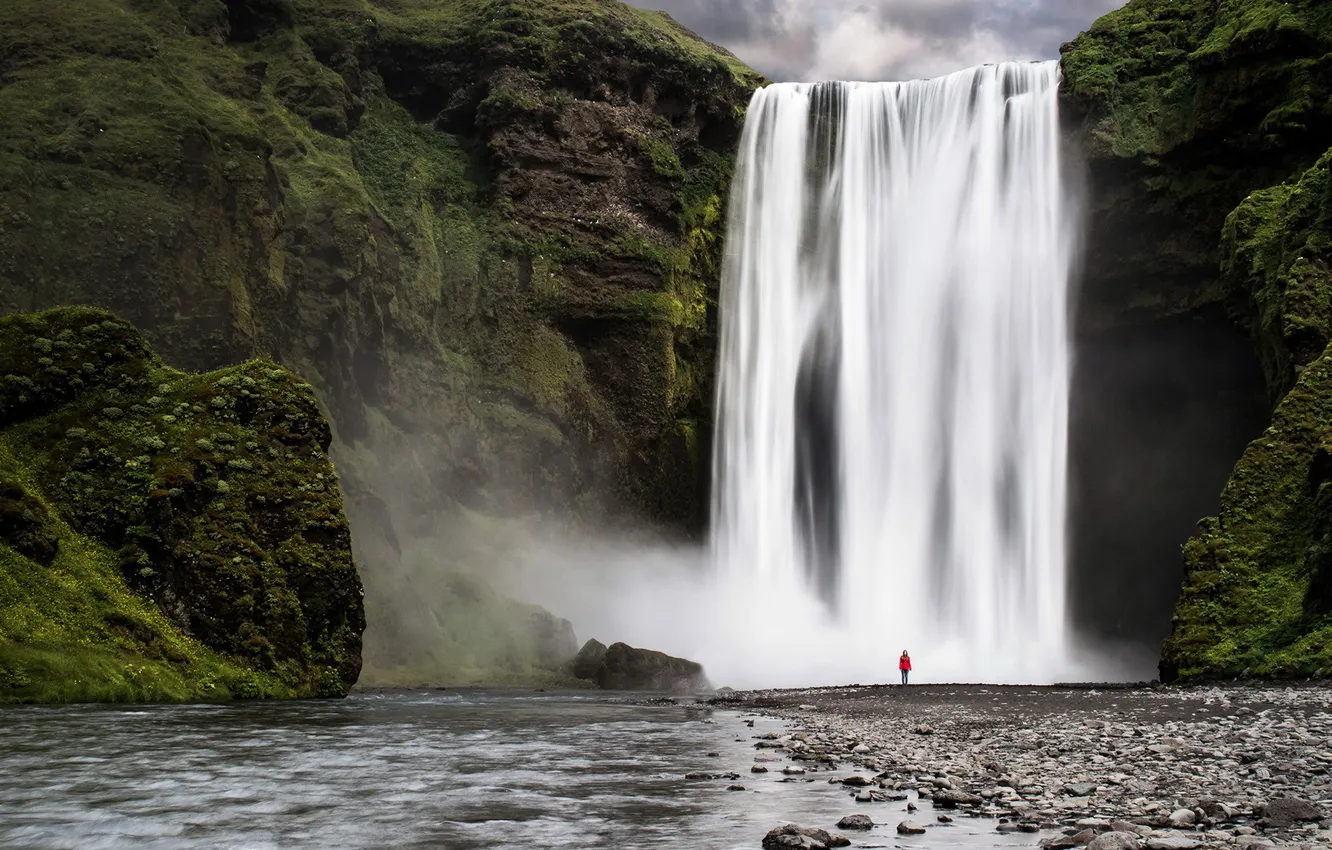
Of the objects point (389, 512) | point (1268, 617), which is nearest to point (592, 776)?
point (1268, 617)

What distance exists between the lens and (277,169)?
54438 mm

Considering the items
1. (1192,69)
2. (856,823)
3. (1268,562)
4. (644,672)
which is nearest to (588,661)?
(644,672)

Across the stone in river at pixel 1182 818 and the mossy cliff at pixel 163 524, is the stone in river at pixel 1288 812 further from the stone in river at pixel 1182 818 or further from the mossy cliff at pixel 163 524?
the mossy cliff at pixel 163 524

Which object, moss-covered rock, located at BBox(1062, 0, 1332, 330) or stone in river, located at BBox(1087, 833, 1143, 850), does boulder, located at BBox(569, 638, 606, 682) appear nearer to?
moss-covered rock, located at BBox(1062, 0, 1332, 330)

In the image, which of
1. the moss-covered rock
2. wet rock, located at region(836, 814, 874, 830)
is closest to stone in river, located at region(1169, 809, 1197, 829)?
wet rock, located at region(836, 814, 874, 830)

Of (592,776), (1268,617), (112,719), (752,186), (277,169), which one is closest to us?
(592,776)

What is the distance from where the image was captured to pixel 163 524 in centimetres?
2886

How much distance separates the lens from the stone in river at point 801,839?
8.62 m

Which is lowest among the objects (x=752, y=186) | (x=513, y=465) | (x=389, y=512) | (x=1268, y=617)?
(x=1268, y=617)

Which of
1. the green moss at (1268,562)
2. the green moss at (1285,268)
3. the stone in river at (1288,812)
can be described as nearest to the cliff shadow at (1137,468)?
the green moss at (1285,268)

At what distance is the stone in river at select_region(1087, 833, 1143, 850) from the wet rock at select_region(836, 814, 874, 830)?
212 centimetres

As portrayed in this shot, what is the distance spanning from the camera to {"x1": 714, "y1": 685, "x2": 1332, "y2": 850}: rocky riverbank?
9002mm

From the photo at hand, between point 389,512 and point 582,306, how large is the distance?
53.2 ft

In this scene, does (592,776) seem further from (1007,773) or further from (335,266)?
(335,266)
